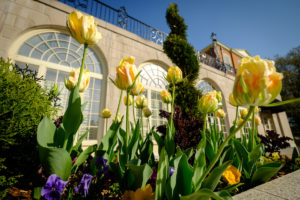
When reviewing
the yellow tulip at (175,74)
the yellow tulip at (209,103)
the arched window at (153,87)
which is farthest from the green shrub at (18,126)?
the arched window at (153,87)

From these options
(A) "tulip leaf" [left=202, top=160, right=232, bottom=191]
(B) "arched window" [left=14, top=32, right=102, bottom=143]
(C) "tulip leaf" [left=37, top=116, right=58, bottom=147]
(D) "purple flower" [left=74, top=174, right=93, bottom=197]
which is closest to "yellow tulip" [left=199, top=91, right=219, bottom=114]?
(A) "tulip leaf" [left=202, top=160, right=232, bottom=191]

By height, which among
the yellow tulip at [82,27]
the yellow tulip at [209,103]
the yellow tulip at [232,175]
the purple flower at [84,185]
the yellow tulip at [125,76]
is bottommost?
the yellow tulip at [232,175]

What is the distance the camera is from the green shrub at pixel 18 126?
1058mm

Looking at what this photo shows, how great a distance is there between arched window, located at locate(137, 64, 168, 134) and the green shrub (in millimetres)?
4280

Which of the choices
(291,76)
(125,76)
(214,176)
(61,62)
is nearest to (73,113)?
(125,76)

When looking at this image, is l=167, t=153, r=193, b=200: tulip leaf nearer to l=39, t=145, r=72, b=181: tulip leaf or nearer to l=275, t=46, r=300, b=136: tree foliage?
l=39, t=145, r=72, b=181: tulip leaf

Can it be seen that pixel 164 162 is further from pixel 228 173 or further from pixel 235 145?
pixel 235 145

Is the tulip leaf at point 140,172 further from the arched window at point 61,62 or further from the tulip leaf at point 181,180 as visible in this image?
the arched window at point 61,62

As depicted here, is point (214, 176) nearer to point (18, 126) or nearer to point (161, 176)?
point (161, 176)

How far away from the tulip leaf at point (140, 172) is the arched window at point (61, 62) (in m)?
3.46

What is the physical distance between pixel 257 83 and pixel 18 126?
1.58 metres

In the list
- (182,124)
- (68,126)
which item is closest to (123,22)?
(182,124)

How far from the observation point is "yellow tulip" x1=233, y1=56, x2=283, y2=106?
460 mm

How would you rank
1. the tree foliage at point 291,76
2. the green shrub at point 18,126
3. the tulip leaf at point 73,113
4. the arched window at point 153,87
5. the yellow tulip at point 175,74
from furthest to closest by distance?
the tree foliage at point 291,76, the arched window at point 153,87, the yellow tulip at point 175,74, the green shrub at point 18,126, the tulip leaf at point 73,113
